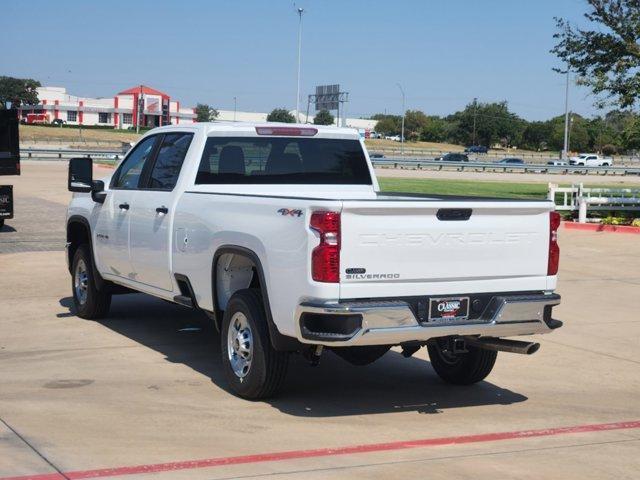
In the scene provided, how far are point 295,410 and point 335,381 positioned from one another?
1126mm

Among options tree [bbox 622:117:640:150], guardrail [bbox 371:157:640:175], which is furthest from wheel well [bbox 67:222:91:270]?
guardrail [bbox 371:157:640:175]

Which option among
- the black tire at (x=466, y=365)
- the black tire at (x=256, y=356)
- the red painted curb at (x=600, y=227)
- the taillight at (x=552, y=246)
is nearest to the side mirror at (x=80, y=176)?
the black tire at (x=256, y=356)

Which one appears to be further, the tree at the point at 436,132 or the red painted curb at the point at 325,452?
the tree at the point at 436,132

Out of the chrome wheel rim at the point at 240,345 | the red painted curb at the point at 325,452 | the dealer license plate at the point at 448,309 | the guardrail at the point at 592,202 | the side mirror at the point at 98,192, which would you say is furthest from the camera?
the guardrail at the point at 592,202

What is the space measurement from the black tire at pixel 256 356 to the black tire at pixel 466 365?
141 centimetres

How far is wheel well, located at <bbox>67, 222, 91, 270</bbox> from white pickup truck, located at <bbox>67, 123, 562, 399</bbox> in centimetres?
174

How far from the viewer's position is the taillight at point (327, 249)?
259 inches

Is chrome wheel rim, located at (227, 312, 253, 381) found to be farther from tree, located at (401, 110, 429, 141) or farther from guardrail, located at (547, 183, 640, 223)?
tree, located at (401, 110, 429, 141)

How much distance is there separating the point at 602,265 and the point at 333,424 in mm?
10946

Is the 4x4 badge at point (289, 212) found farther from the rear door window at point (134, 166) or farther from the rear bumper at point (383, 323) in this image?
the rear door window at point (134, 166)

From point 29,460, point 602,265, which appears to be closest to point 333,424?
point 29,460

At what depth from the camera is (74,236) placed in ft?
36.5

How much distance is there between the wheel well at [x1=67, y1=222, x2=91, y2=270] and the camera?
1100 cm

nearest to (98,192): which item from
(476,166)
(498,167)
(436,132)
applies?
(476,166)
